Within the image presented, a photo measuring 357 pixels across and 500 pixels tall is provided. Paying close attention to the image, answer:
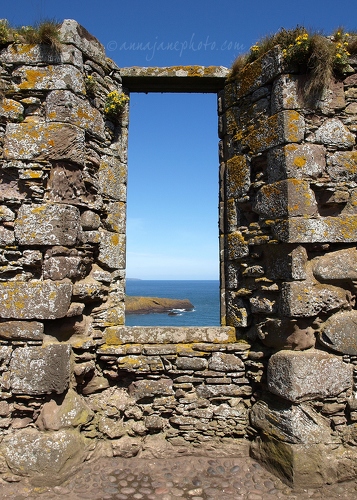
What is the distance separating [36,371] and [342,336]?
331cm

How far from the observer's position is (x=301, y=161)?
411 cm

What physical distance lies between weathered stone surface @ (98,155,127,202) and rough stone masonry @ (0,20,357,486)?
0.08 feet

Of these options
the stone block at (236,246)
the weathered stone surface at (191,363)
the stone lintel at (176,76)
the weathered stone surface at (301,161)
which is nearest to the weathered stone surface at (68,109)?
the stone lintel at (176,76)

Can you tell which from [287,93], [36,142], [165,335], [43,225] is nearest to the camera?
[43,225]

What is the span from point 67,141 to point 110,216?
3.53 ft

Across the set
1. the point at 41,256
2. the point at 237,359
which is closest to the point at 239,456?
the point at 237,359

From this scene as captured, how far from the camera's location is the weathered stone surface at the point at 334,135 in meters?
4.19

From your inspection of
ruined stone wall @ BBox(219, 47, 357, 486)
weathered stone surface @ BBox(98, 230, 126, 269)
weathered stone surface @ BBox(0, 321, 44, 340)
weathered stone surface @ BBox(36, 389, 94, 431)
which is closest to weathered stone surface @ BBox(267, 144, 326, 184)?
ruined stone wall @ BBox(219, 47, 357, 486)

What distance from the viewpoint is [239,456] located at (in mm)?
4285

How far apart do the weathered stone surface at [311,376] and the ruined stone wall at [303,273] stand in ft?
0.03

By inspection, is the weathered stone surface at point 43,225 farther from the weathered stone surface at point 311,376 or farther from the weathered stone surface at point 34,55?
the weathered stone surface at point 311,376

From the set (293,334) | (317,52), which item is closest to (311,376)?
(293,334)

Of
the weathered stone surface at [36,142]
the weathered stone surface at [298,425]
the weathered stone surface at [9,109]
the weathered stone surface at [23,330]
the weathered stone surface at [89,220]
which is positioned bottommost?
the weathered stone surface at [298,425]

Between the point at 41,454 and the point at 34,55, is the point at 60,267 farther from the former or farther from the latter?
the point at 34,55
